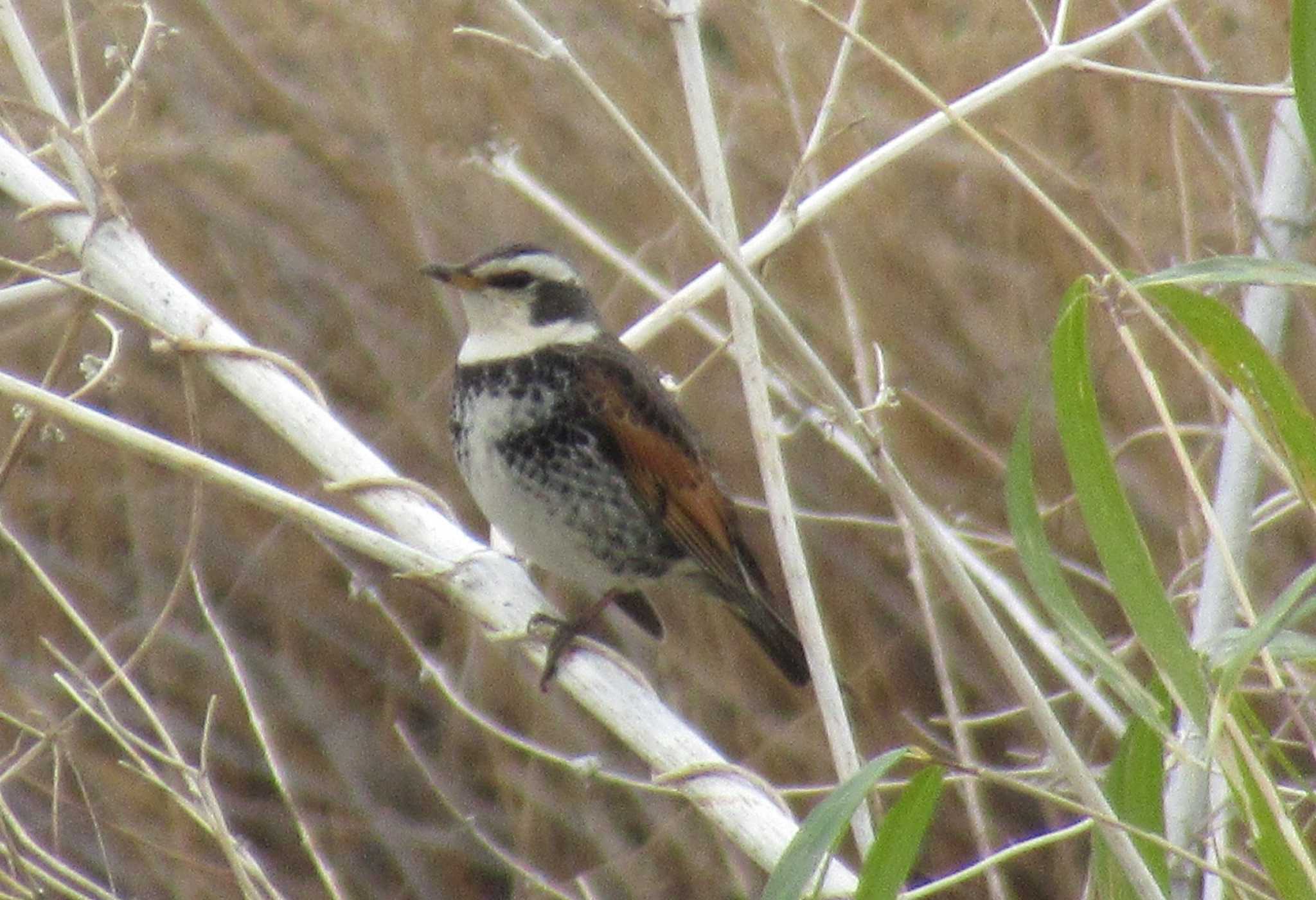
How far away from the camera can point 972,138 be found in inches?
69.7

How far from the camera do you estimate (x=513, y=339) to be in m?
3.14

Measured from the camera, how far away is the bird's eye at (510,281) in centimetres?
318

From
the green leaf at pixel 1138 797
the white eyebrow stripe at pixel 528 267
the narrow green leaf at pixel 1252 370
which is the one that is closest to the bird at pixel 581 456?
the white eyebrow stripe at pixel 528 267

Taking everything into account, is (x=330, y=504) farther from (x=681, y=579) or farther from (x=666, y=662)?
(x=681, y=579)

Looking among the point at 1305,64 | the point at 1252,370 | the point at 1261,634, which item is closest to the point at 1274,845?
the point at 1261,634

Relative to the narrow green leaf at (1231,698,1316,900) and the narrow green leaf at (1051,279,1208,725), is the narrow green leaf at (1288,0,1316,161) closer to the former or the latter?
the narrow green leaf at (1051,279,1208,725)

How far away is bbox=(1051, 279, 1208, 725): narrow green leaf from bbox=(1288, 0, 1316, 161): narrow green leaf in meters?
0.24

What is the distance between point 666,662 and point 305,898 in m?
1.20

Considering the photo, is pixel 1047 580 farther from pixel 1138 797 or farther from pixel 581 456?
pixel 581 456

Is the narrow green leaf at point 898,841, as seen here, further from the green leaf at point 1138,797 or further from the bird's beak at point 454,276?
the bird's beak at point 454,276

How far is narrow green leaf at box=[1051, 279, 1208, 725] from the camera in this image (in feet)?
4.96

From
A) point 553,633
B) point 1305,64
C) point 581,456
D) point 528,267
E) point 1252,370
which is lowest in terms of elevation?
point 553,633

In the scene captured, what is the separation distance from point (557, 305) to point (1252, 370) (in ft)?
6.13

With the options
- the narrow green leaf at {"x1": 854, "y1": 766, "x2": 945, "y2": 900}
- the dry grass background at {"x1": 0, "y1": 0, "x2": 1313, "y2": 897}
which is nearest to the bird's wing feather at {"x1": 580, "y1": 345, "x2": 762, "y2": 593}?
the dry grass background at {"x1": 0, "y1": 0, "x2": 1313, "y2": 897}
